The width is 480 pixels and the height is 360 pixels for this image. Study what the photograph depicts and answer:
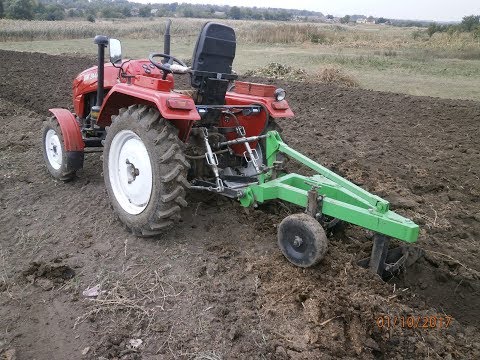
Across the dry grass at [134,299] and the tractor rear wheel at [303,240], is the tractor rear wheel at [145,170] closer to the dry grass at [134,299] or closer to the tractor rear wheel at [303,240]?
the dry grass at [134,299]

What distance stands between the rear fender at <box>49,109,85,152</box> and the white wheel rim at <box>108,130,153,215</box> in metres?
0.90

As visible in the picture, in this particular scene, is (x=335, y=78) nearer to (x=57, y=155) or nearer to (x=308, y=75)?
(x=308, y=75)

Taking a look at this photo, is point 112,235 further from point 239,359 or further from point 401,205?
point 401,205

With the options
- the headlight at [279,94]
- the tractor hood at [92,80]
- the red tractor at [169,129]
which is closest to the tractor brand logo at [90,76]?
the tractor hood at [92,80]

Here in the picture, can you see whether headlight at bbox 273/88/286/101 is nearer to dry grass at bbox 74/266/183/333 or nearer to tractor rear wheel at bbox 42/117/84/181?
dry grass at bbox 74/266/183/333

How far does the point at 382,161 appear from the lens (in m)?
6.43

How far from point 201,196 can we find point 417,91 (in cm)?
1073

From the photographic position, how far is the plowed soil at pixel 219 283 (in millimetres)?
2803

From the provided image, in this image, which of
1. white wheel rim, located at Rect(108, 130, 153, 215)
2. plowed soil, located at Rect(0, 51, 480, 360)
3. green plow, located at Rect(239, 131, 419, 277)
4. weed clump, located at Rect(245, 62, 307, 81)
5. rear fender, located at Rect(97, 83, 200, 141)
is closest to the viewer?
plowed soil, located at Rect(0, 51, 480, 360)

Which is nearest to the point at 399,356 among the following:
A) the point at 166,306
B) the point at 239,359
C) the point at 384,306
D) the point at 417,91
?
the point at 384,306

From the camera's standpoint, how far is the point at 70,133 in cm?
494

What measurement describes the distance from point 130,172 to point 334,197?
1.77m

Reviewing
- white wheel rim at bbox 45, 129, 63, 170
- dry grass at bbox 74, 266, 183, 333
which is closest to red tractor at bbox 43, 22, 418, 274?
white wheel rim at bbox 45, 129, 63, 170

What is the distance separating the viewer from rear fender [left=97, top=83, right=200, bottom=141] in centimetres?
353
